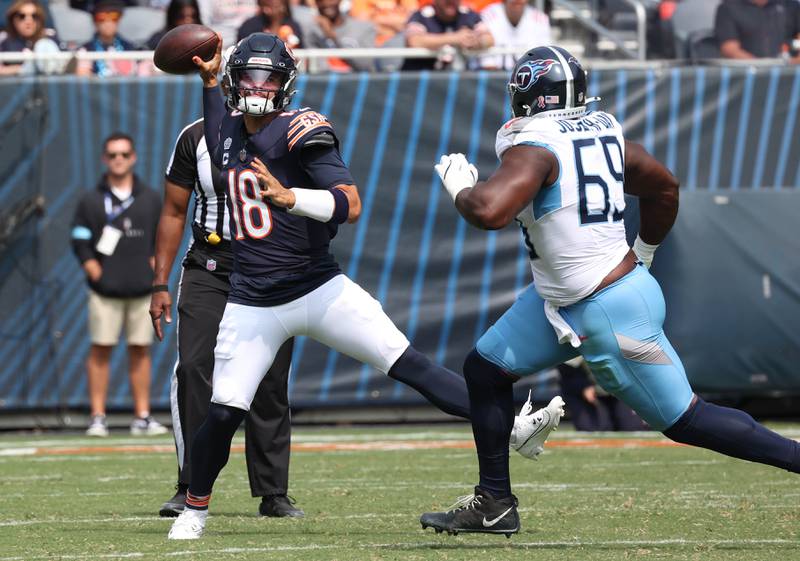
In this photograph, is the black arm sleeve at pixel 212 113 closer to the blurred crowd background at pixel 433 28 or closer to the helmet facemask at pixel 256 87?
the helmet facemask at pixel 256 87

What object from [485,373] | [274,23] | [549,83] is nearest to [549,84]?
Result: [549,83]

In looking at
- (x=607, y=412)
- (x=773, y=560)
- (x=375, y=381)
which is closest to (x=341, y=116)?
(x=375, y=381)

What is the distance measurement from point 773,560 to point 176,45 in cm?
291

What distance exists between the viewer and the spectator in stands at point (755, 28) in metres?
11.6

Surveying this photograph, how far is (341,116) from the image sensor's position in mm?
10789

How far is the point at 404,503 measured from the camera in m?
6.27

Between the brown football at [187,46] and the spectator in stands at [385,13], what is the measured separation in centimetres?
664

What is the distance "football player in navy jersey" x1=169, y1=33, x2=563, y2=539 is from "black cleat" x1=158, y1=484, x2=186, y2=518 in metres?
0.81

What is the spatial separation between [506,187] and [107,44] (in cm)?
735

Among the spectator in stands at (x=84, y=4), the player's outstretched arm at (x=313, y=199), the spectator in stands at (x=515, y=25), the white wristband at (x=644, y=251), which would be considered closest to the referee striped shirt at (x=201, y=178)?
the player's outstretched arm at (x=313, y=199)

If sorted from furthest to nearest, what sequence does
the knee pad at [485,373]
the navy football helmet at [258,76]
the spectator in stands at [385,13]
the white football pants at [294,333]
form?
the spectator in stands at [385,13] < the navy football helmet at [258,76] < the white football pants at [294,333] < the knee pad at [485,373]

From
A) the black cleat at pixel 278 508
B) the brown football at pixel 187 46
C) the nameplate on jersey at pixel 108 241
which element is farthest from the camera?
the nameplate on jersey at pixel 108 241

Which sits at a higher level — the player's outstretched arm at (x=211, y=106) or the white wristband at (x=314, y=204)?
the player's outstretched arm at (x=211, y=106)

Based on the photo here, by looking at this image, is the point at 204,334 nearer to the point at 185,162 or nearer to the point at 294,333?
the point at 185,162
